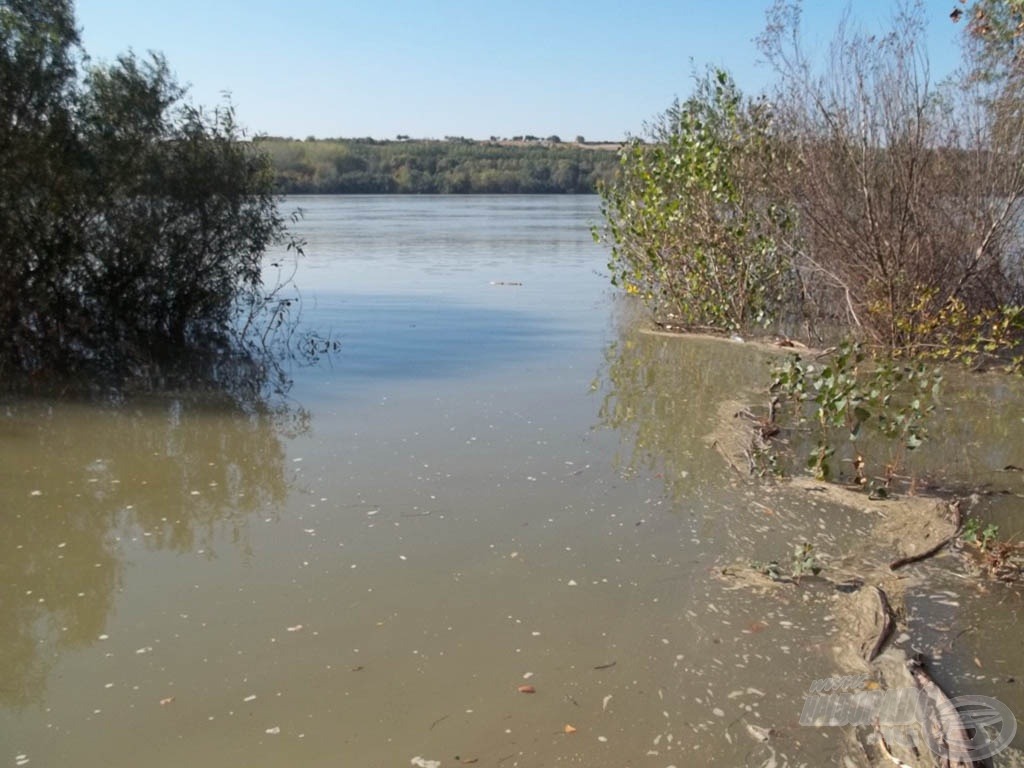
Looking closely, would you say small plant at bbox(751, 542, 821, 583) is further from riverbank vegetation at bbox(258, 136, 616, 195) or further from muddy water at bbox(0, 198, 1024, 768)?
riverbank vegetation at bbox(258, 136, 616, 195)

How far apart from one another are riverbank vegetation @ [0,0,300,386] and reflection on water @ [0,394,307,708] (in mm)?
2251

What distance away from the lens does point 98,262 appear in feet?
42.7

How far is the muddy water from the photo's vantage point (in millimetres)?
4504

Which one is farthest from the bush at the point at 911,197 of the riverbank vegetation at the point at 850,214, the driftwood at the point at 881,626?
the driftwood at the point at 881,626

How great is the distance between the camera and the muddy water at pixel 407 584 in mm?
4504

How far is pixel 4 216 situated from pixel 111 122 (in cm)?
207

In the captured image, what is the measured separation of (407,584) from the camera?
239 inches

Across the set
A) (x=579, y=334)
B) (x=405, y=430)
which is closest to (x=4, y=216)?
(x=405, y=430)

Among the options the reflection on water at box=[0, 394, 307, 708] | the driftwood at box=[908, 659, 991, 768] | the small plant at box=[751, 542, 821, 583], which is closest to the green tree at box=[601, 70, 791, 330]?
the reflection on water at box=[0, 394, 307, 708]

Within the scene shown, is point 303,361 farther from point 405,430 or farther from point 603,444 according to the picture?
point 603,444

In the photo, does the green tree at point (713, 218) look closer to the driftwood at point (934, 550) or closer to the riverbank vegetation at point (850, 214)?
the riverbank vegetation at point (850, 214)

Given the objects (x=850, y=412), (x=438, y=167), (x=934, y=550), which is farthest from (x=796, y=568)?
(x=438, y=167)

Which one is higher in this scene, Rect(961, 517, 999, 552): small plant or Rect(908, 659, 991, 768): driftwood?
Rect(961, 517, 999, 552): small plant

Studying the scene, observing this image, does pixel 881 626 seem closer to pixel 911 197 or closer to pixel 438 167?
pixel 911 197
